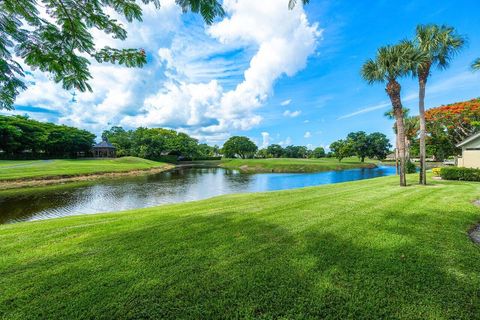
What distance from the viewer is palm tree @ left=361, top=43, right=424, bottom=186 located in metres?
12.3

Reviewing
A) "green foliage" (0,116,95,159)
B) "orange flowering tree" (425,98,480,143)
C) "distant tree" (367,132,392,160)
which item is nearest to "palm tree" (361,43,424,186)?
"orange flowering tree" (425,98,480,143)

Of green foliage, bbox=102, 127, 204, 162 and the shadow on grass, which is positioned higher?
green foliage, bbox=102, 127, 204, 162

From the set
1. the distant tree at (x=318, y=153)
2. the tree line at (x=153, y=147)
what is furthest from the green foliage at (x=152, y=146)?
the distant tree at (x=318, y=153)

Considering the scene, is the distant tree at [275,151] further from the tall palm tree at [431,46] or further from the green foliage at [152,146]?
the tall palm tree at [431,46]

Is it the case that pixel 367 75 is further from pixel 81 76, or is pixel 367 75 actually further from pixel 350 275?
pixel 81 76

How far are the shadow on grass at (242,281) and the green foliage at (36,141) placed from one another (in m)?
54.3

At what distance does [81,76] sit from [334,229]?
20.6ft

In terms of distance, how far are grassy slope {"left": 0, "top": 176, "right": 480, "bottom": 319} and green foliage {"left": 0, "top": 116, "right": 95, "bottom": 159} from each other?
176 ft

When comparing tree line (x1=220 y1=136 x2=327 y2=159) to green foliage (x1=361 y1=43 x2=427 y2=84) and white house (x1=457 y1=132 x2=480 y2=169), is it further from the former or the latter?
green foliage (x1=361 y1=43 x2=427 y2=84)

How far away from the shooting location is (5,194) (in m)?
18.7

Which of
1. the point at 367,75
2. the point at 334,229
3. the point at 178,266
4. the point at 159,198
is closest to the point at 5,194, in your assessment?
the point at 159,198

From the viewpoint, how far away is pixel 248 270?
3393mm

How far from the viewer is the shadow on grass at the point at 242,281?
2.57m

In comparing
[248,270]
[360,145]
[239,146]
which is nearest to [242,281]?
[248,270]
